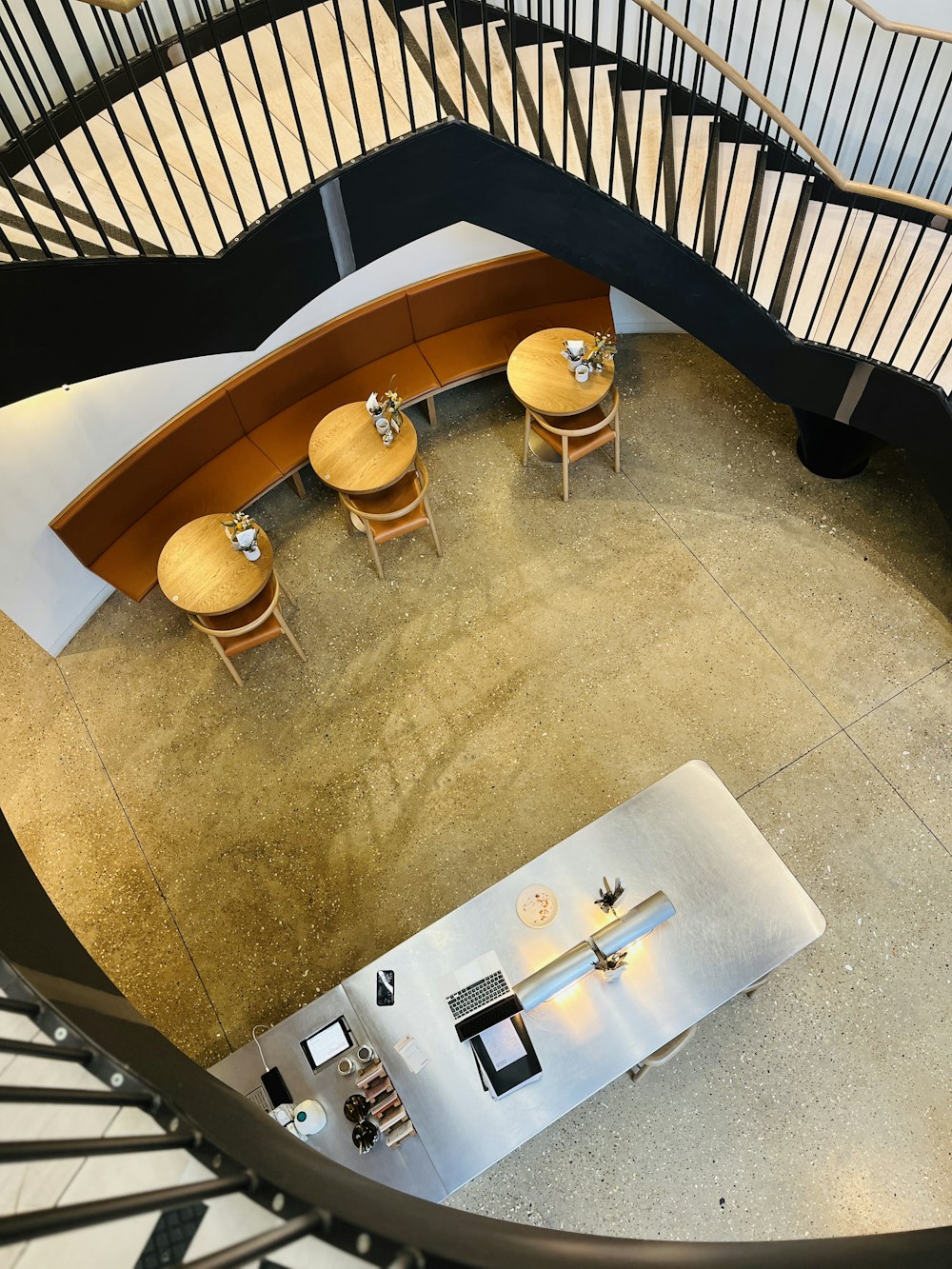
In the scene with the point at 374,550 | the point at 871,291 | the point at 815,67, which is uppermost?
the point at 815,67

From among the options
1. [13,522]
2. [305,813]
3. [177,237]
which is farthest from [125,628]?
[177,237]

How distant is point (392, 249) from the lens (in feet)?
13.5

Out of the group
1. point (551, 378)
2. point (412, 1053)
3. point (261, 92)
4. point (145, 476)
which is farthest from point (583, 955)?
point (145, 476)

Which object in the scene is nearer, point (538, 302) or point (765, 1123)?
point (765, 1123)

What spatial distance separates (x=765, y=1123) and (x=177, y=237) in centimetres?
468

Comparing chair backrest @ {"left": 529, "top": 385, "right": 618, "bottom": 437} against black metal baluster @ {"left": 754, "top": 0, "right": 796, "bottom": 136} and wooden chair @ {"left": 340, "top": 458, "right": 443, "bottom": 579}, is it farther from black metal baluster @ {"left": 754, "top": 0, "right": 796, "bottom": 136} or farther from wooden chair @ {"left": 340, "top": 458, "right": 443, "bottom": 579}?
black metal baluster @ {"left": 754, "top": 0, "right": 796, "bottom": 136}

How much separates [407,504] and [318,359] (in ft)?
4.09

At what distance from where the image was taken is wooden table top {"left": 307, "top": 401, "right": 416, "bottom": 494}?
17.6 ft

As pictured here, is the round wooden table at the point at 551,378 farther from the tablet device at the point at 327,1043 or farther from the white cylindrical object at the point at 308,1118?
the white cylindrical object at the point at 308,1118

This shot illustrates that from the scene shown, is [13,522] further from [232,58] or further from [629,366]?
[629,366]

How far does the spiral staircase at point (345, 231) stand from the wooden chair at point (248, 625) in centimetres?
180

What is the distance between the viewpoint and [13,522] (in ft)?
16.4

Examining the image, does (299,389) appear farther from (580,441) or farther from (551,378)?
(580,441)

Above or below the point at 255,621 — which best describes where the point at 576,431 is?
above
